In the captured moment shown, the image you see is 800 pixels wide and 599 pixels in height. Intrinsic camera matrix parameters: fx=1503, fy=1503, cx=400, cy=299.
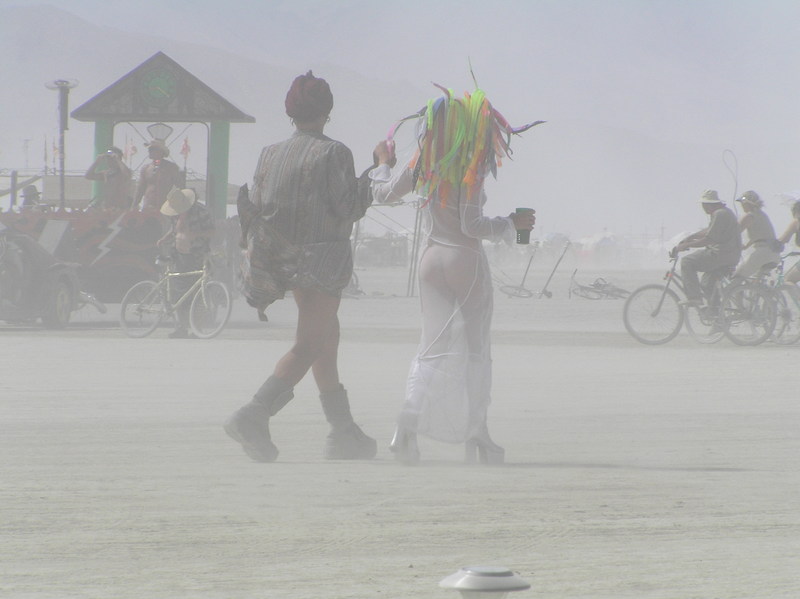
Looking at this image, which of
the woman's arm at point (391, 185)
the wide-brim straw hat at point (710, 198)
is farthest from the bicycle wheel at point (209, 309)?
the woman's arm at point (391, 185)

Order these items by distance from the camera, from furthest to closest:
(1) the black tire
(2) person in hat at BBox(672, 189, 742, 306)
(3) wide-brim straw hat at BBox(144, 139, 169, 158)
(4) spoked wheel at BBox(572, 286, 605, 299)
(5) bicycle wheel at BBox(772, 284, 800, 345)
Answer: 1. (4) spoked wheel at BBox(572, 286, 605, 299)
2. (3) wide-brim straw hat at BBox(144, 139, 169, 158)
3. (1) the black tire
4. (5) bicycle wheel at BBox(772, 284, 800, 345)
5. (2) person in hat at BBox(672, 189, 742, 306)

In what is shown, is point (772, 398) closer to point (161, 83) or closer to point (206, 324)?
point (206, 324)

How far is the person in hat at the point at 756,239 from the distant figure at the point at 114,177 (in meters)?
8.53

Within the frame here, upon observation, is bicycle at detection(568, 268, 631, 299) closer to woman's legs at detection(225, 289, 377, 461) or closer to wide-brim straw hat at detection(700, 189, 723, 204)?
wide-brim straw hat at detection(700, 189, 723, 204)

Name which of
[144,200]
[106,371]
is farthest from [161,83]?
[106,371]

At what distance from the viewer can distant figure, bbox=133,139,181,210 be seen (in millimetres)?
19031

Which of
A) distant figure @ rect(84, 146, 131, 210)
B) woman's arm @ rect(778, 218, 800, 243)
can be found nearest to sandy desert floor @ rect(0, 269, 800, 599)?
woman's arm @ rect(778, 218, 800, 243)

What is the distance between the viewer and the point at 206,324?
16688mm

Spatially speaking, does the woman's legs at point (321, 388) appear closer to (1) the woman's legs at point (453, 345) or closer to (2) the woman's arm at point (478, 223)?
(1) the woman's legs at point (453, 345)

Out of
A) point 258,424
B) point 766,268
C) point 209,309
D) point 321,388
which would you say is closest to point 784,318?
point 766,268

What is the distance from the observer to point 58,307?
1861 centimetres

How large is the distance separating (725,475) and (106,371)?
269 inches

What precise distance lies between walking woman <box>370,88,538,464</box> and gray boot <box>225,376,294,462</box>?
0.57 metres

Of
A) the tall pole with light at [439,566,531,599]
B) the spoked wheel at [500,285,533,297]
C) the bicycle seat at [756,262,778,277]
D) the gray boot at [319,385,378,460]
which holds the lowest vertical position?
the spoked wheel at [500,285,533,297]
